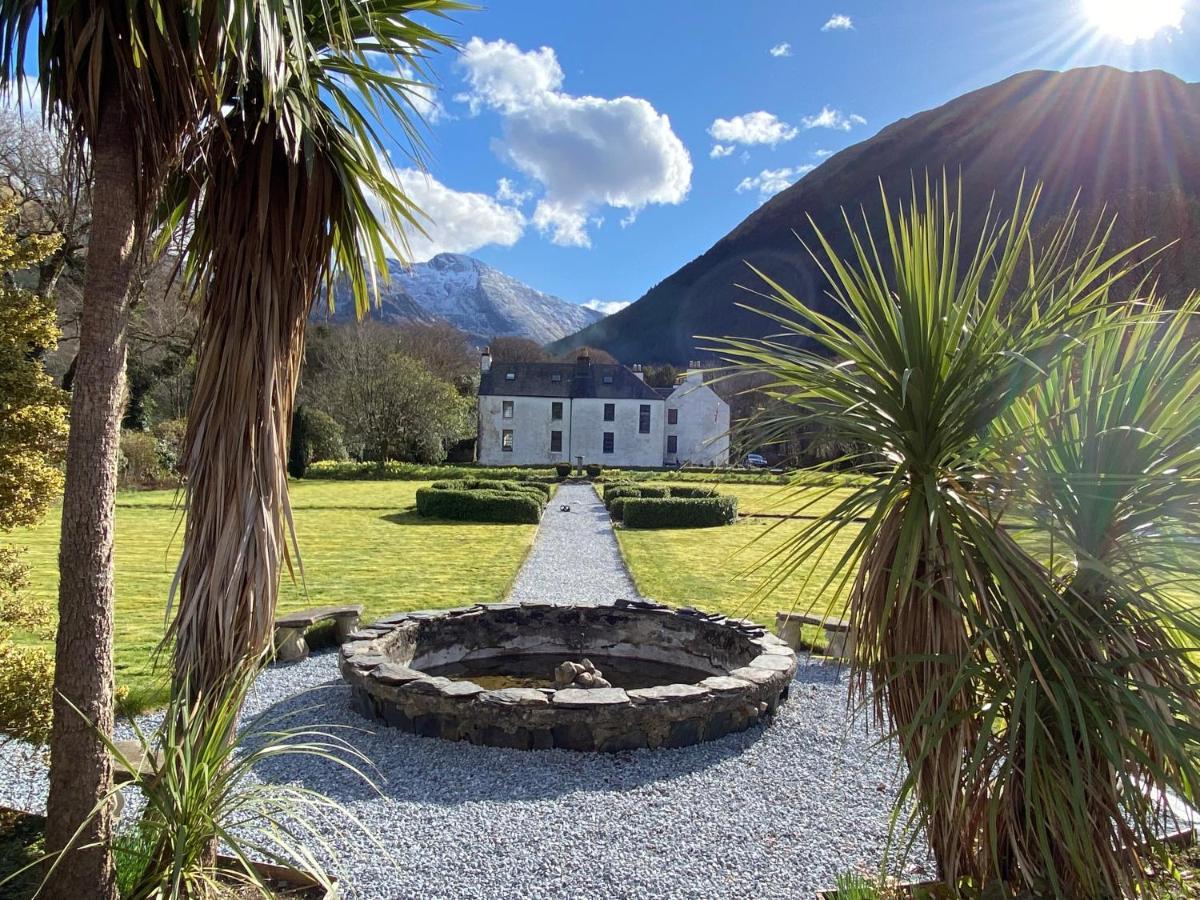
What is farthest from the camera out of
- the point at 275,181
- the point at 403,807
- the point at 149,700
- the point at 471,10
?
the point at 149,700

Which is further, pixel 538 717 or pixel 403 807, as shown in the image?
pixel 538 717

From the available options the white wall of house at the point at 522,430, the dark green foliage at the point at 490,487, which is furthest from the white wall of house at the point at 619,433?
the dark green foliage at the point at 490,487

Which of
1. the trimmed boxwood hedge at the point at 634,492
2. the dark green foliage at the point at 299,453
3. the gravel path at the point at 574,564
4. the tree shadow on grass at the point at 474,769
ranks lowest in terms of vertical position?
the tree shadow on grass at the point at 474,769

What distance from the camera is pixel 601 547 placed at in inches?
544

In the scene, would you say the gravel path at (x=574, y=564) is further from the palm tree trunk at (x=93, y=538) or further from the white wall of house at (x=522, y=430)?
the white wall of house at (x=522, y=430)

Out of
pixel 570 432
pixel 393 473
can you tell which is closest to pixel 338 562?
pixel 393 473

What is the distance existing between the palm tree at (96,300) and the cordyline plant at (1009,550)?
1904mm

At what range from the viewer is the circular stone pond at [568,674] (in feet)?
15.3

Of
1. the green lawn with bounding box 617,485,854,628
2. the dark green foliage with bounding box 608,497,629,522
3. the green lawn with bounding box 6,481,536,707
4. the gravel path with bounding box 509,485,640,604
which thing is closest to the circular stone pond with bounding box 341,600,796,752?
the green lawn with bounding box 617,485,854,628

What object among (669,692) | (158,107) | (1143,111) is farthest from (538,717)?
(1143,111)

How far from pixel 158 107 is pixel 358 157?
26.3 inches

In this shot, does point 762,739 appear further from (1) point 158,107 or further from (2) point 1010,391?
(1) point 158,107

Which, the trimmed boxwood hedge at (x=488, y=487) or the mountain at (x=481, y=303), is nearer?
the trimmed boxwood hedge at (x=488, y=487)

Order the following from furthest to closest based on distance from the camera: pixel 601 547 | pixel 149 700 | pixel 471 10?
pixel 601 547 < pixel 149 700 < pixel 471 10
